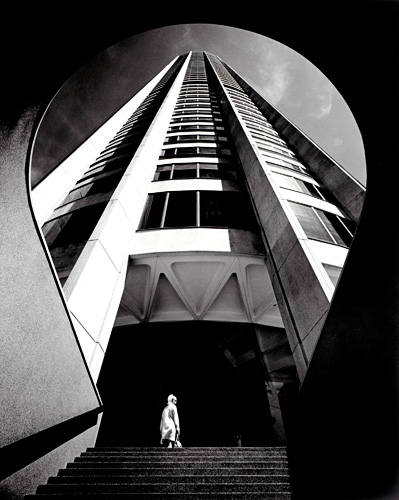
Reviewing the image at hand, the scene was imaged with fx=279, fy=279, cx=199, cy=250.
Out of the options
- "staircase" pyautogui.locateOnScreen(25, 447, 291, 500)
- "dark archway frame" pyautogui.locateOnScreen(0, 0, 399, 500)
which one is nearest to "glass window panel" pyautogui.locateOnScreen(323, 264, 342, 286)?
"staircase" pyautogui.locateOnScreen(25, 447, 291, 500)

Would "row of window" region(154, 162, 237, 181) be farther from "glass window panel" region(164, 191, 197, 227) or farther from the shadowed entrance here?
the shadowed entrance

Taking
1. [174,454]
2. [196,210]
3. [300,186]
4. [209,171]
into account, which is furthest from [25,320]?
[300,186]

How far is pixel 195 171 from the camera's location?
15.0m

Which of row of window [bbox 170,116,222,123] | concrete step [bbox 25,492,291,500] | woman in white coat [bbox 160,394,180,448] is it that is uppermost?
row of window [bbox 170,116,222,123]

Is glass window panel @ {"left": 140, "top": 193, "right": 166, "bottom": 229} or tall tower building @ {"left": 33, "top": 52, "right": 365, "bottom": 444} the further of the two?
glass window panel @ {"left": 140, "top": 193, "right": 166, "bottom": 229}

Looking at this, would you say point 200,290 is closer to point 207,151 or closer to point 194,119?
point 207,151

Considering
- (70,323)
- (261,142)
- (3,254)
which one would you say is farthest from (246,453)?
(261,142)

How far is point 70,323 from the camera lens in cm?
445

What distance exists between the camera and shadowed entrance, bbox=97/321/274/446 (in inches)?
535

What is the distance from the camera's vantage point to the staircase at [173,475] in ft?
11.4

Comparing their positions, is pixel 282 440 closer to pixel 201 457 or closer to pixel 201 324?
pixel 201 324

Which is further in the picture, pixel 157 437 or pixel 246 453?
pixel 157 437

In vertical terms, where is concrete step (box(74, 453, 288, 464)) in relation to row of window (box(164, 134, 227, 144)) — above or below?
below

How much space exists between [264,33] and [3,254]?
3499mm
